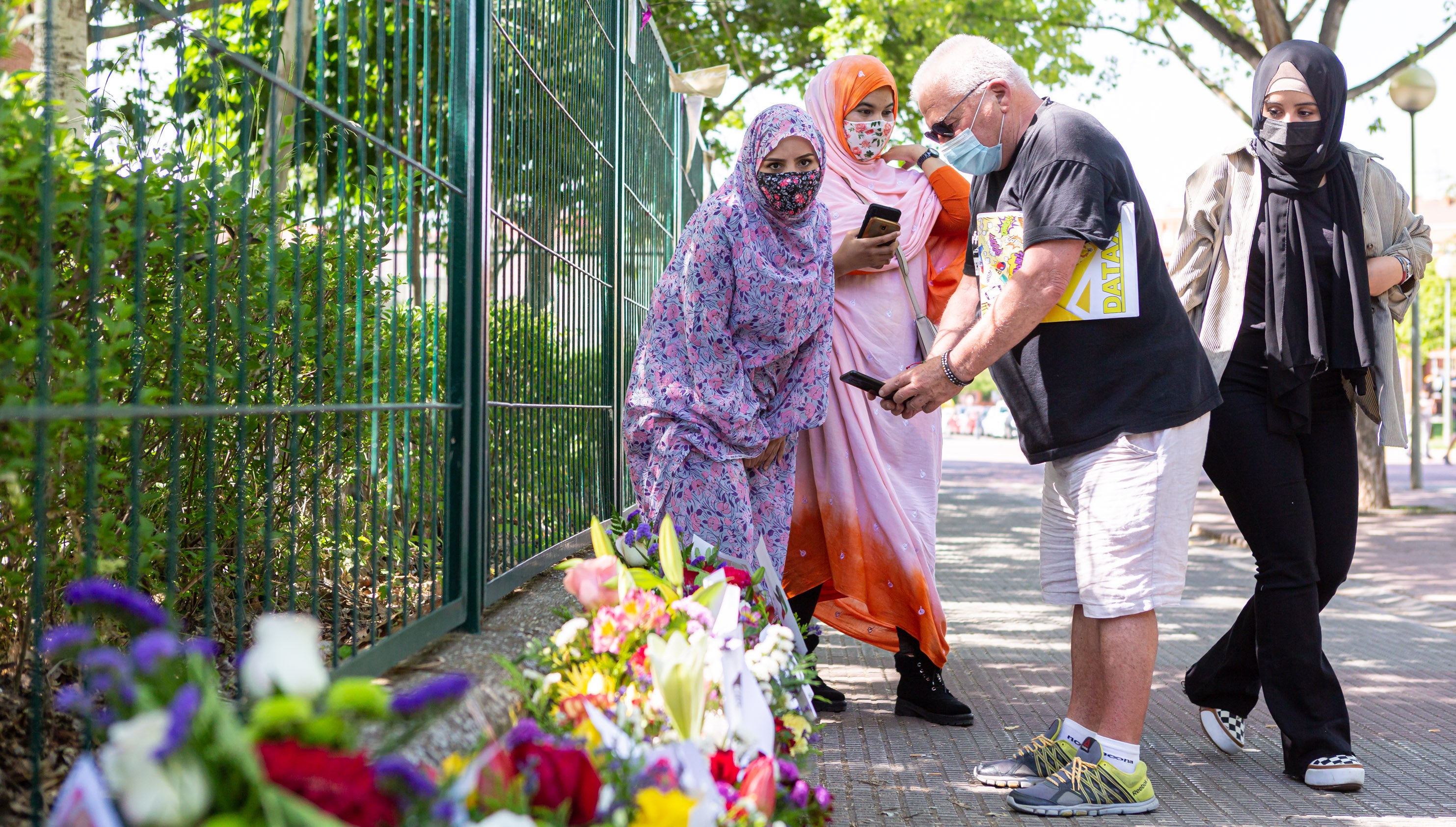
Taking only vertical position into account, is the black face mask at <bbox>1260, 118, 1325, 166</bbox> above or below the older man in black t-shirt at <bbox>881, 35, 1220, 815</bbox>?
above

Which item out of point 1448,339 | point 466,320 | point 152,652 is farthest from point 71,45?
point 1448,339

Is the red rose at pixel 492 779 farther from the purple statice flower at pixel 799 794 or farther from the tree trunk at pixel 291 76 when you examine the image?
the tree trunk at pixel 291 76

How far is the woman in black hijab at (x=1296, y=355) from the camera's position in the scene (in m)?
3.52

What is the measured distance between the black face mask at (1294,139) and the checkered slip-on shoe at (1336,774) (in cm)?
169

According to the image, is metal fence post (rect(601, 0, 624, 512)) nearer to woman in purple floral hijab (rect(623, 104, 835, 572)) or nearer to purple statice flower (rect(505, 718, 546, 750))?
woman in purple floral hijab (rect(623, 104, 835, 572))

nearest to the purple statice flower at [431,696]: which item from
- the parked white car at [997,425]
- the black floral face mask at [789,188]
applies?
the black floral face mask at [789,188]

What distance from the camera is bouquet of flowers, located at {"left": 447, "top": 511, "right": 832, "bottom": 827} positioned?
1.31 m

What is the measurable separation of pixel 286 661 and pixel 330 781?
13cm

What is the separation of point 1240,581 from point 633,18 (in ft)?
19.1

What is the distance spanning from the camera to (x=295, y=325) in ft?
6.90

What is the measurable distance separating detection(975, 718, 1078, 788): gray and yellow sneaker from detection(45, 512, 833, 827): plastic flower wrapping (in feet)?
4.09

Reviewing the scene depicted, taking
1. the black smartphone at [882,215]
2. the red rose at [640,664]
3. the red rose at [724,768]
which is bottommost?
the red rose at [724,768]

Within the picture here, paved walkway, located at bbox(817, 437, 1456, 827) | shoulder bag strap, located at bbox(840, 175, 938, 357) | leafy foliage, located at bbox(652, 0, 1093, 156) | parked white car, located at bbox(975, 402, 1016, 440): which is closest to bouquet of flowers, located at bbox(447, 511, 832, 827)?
paved walkway, located at bbox(817, 437, 1456, 827)

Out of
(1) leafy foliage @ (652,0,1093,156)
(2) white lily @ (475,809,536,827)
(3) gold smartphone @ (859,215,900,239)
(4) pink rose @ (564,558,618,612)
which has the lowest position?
(2) white lily @ (475,809,536,827)
